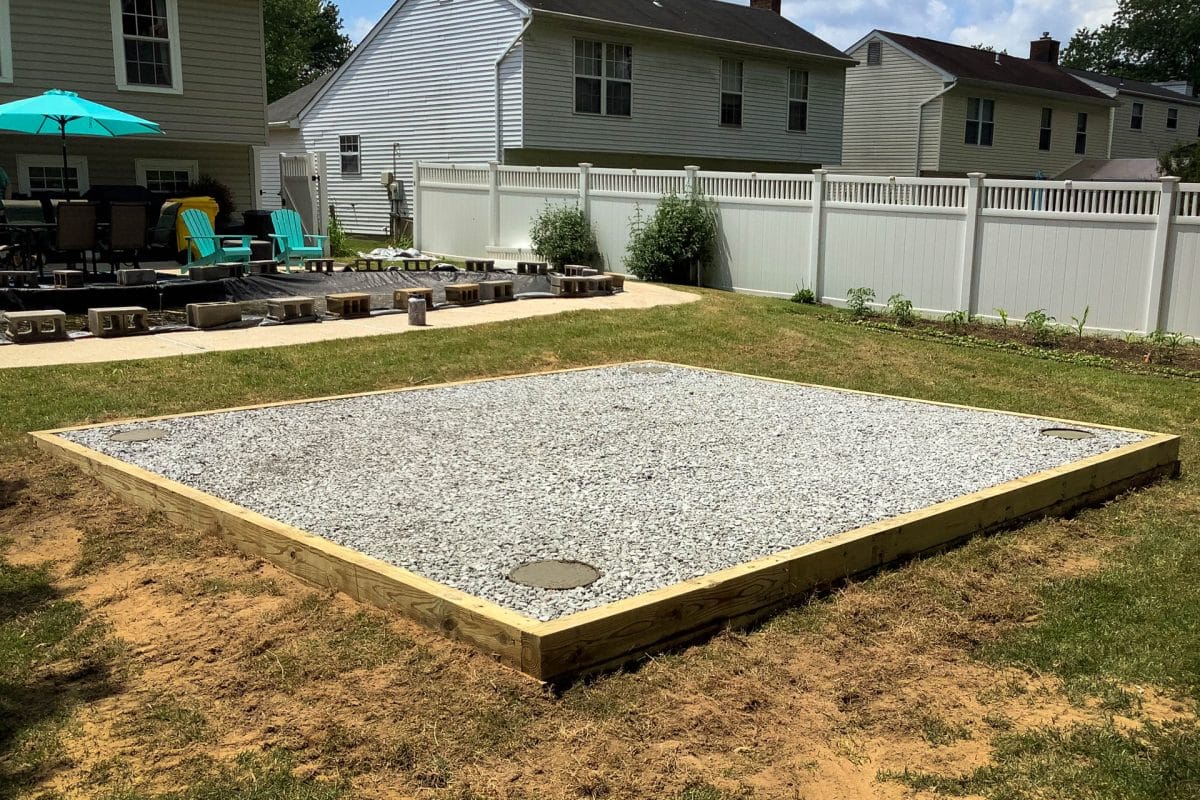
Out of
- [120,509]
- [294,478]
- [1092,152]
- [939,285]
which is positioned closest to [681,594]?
[294,478]

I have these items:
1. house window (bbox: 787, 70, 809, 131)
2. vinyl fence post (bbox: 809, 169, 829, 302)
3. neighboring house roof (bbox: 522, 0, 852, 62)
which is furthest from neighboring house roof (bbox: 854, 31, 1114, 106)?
vinyl fence post (bbox: 809, 169, 829, 302)

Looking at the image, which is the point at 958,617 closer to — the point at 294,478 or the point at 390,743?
the point at 390,743

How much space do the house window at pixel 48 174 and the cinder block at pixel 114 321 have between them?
8651mm

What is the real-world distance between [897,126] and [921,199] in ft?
72.0

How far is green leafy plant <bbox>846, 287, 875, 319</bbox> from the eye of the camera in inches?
531

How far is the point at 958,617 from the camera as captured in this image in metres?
4.34

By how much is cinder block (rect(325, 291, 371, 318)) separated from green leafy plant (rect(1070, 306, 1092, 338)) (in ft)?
27.2

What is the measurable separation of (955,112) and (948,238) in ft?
72.3

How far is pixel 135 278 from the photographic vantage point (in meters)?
12.3

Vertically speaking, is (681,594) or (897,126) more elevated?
(897,126)

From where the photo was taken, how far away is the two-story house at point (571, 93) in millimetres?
22812

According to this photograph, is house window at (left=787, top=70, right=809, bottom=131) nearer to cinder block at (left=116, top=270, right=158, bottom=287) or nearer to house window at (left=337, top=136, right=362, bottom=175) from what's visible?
house window at (left=337, top=136, right=362, bottom=175)

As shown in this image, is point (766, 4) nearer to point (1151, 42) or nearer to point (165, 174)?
point (165, 174)

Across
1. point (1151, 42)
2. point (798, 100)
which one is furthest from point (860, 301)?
point (1151, 42)
